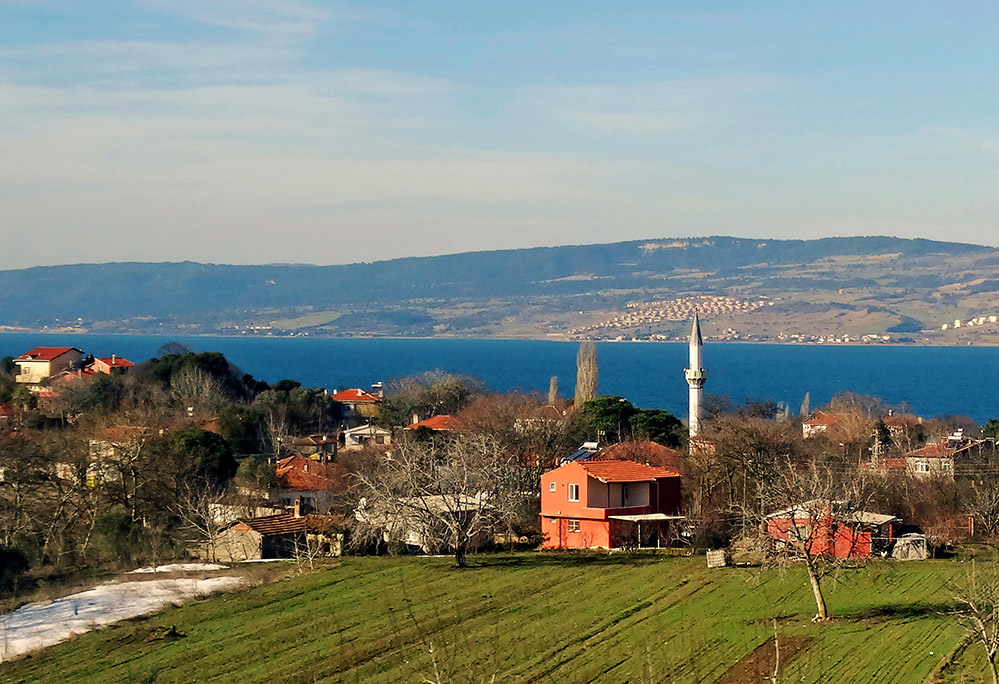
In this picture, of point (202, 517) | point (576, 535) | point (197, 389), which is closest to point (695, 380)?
point (576, 535)

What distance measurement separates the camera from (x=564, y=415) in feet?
196

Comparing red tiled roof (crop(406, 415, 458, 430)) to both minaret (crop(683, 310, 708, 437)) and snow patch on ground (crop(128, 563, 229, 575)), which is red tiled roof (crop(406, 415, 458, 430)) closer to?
minaret (crop(683, 310, 708, 437))

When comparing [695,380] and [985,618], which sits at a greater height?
[695,380]

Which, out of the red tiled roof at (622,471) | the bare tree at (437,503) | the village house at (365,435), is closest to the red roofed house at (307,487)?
the bare tree at (437,503)

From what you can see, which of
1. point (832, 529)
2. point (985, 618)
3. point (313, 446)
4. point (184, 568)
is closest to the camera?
point (985, 618)

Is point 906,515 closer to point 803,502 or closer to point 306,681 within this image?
point 803,502

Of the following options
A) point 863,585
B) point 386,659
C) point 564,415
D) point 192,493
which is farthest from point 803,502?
point 564,415

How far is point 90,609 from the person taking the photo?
29.3m

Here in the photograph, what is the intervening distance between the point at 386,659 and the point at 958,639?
10.4m

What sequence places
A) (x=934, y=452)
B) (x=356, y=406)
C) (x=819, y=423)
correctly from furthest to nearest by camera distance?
(x=356, y=406) → (x=819, y=423) → (x=934, y=452)

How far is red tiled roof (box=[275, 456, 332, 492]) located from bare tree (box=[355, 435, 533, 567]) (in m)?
6.16

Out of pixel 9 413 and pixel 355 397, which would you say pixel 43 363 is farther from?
pixel 9 413

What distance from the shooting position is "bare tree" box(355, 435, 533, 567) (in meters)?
36.0

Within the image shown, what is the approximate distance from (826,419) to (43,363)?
48266 mm
